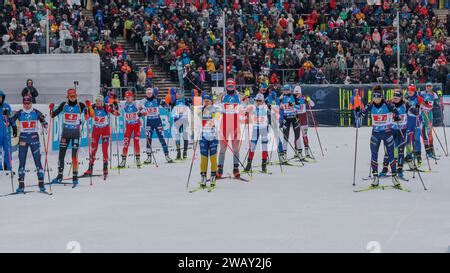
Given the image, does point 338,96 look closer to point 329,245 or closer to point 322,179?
point 322,179

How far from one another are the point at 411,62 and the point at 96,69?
1757 cm

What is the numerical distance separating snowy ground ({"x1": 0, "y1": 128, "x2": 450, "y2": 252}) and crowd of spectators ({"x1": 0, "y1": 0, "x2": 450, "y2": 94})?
17.4 metres

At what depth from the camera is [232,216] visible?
15945mm

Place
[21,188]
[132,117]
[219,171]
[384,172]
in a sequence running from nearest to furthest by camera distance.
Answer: [21,188] → [384,172] → [219,171] → [132,117]

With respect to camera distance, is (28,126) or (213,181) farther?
(213,181)

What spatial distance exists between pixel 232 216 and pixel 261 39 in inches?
1187

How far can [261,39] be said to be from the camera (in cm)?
4544

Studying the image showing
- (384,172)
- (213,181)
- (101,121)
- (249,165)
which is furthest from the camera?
(249,165)

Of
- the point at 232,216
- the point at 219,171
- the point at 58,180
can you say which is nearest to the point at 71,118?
the point at 58,180

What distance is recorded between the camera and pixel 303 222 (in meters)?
15.2

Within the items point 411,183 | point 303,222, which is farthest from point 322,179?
point 303,222

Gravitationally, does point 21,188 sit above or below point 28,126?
below

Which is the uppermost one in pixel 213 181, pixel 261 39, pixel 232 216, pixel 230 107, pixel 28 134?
pixel 261 39

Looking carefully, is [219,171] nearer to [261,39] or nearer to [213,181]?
[213,181]
